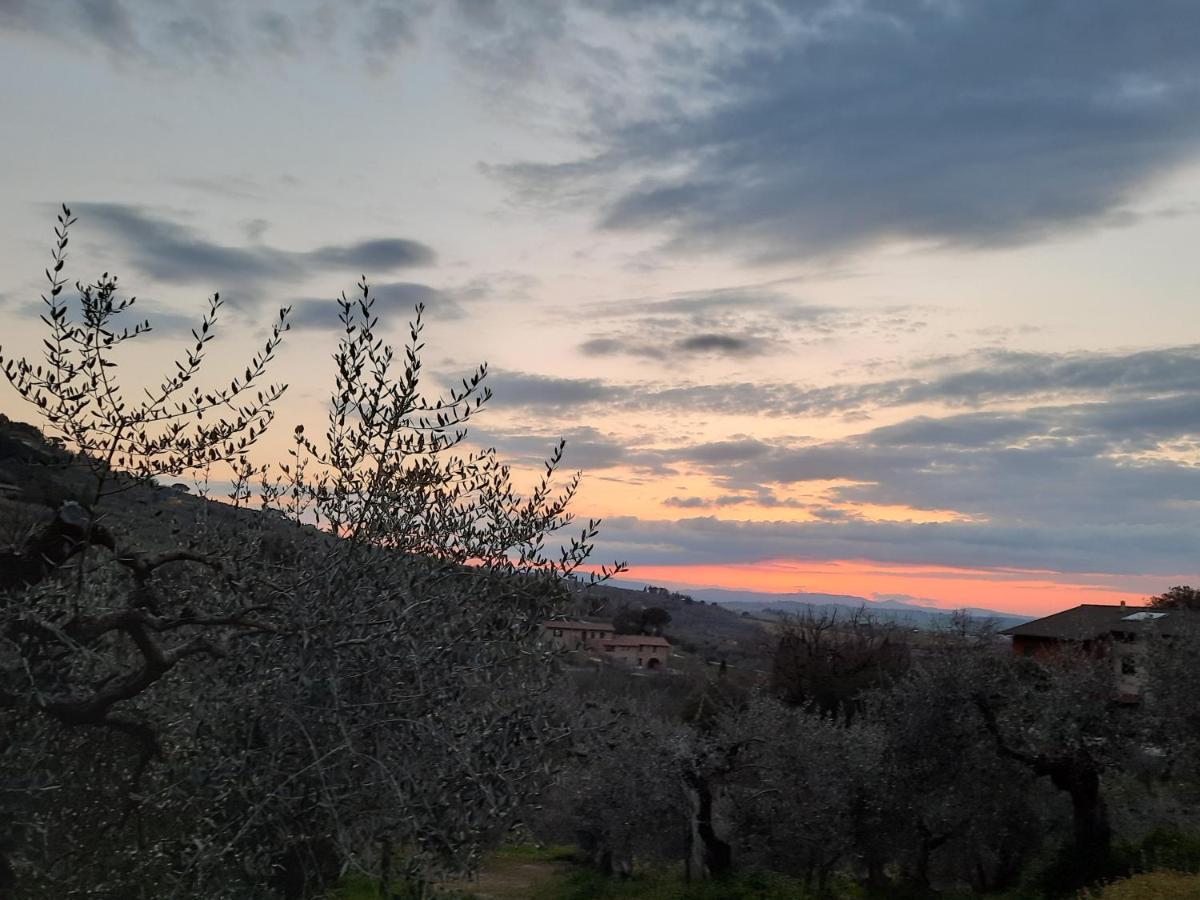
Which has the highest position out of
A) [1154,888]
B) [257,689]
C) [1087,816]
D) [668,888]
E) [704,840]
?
[257,689]

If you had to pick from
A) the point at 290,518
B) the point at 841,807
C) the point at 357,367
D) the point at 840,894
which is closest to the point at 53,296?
the point at 357,367

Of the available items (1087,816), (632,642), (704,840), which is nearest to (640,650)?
(632,642)

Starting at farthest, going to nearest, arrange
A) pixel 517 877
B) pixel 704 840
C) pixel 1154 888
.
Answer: pixel 517 877 < pixel 704 840 < pixel 1154 888

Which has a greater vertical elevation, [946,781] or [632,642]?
[946,781]

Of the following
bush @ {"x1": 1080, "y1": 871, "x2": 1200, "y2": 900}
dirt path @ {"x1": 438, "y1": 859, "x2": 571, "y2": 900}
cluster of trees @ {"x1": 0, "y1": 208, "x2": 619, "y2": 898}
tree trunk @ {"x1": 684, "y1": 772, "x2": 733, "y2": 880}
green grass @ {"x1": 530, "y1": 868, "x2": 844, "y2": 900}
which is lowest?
dirt path @ {"x1": 438, "y1": 859, "x2": 571, "y2": 900}

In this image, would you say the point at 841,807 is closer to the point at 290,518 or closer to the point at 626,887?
the point at 626,887

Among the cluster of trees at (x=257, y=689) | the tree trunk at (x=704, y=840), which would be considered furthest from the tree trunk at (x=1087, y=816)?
the cluster of trees at (x=257, y=689)

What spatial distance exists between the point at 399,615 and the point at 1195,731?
23154mm

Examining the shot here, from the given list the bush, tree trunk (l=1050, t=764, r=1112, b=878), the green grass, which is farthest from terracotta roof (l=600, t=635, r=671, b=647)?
the bush

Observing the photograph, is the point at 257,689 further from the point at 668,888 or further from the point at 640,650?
the point at 640,650

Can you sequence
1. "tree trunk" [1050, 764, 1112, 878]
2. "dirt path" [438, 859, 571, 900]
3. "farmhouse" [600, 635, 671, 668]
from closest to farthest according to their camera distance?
"tree trunk" [1050, 764, 1112, 878]
"dirt path" [438, 859, 571, 900]
"farmhouse" [600, 635, 671, 668]

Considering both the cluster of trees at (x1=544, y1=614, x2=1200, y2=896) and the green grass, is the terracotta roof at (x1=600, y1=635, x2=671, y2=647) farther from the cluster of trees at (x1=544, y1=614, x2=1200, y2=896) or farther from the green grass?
the cluster of trees at (x1=544, y1=614, x2=1200, y2=896)

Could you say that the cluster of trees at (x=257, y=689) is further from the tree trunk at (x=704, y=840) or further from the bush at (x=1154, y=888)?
the tree trunk at (x=704, y=840)

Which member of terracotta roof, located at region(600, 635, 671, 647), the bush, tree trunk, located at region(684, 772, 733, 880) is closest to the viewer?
→ the bush
